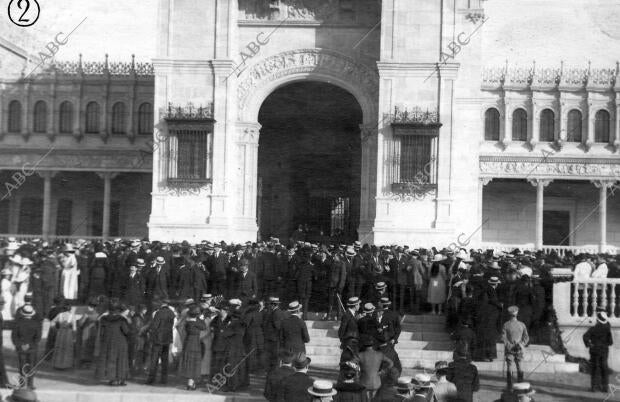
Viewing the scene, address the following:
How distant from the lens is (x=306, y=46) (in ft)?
92.9

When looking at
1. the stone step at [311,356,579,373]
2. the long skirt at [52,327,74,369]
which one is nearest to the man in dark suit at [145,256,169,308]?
the long skirt at [52,327,74,369]

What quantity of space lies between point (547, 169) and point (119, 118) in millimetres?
20308

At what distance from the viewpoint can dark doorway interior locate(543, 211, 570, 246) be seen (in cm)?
3756

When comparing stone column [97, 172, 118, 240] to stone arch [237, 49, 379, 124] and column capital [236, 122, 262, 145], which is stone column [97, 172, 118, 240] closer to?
column capital [236, 122, 262, 145]

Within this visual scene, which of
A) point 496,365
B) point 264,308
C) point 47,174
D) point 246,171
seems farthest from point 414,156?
point 47,174

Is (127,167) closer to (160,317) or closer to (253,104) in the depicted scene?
(253,104)

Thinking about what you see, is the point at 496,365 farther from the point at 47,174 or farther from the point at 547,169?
the point at 47,174

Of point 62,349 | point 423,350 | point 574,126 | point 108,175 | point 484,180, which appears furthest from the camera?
point 108,175

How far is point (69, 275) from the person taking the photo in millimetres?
19922

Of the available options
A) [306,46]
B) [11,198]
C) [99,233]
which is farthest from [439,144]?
[11,198]

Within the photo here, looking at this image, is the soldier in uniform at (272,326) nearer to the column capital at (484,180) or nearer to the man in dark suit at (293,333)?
the man in dark suit at (293,333)

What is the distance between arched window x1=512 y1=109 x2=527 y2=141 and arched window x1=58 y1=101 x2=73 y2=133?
833 inches

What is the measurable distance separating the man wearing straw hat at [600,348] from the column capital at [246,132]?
16.2 metres

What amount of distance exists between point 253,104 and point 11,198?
17.2 metres
